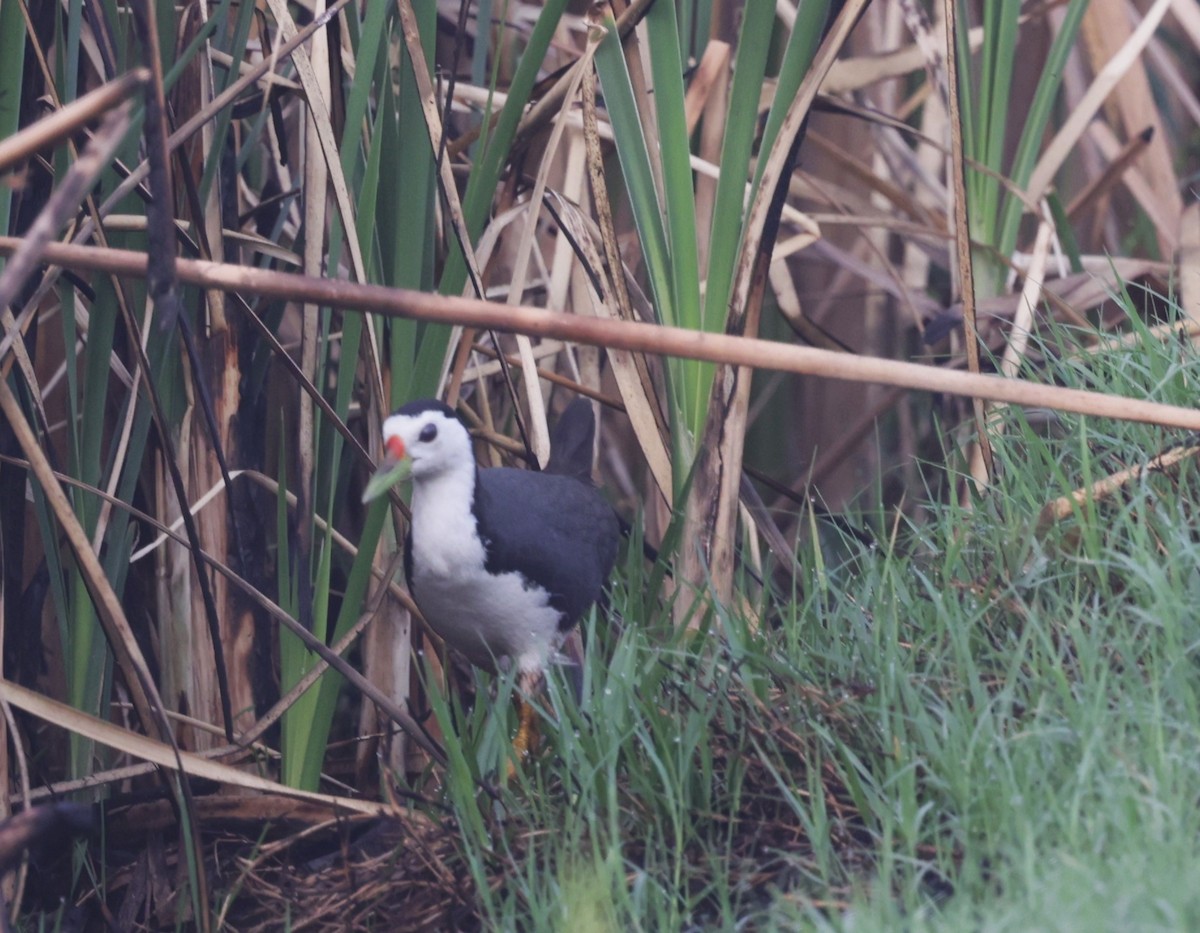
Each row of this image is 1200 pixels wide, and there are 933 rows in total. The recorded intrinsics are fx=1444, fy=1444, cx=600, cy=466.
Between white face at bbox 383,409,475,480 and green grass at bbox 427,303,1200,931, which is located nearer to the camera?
green grass at bbox 427,303,1200,931

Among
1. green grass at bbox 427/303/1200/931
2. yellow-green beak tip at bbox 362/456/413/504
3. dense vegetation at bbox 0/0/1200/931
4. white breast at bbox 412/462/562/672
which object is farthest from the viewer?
white breast at bbox 412/462/562/672

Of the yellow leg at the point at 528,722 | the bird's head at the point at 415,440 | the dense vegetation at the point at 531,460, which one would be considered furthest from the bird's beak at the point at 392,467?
the yellow leg at the point at 528,722

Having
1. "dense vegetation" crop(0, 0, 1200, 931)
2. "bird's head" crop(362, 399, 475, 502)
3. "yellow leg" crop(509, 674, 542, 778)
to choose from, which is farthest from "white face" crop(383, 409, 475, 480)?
"yellow leg" crop(509, 674, 542, 778)

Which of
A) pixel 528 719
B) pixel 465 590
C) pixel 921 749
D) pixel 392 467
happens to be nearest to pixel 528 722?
pixel 528 719

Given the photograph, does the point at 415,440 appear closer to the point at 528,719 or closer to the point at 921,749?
the point at 528,719

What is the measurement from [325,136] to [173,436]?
51 cm

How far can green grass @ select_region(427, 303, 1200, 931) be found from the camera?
137 centimetres

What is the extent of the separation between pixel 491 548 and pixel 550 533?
0.13 meters

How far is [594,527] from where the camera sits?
7.70 ft

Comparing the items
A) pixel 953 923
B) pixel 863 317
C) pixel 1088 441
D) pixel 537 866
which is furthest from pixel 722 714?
pixel 863 317

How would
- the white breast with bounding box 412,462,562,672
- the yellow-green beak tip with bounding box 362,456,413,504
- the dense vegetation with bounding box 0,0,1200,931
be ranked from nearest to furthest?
the dense vegetation with bounding box 0,0,1200,931, the yellow-green beak tip with bounding box 362,456,413,504, the white breast with bounding box 412,462,562,672

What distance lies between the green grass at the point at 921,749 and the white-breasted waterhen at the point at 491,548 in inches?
8.0

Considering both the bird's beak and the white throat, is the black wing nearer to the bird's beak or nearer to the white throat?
the white throat

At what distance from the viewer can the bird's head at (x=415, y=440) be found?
2041 millimetres
